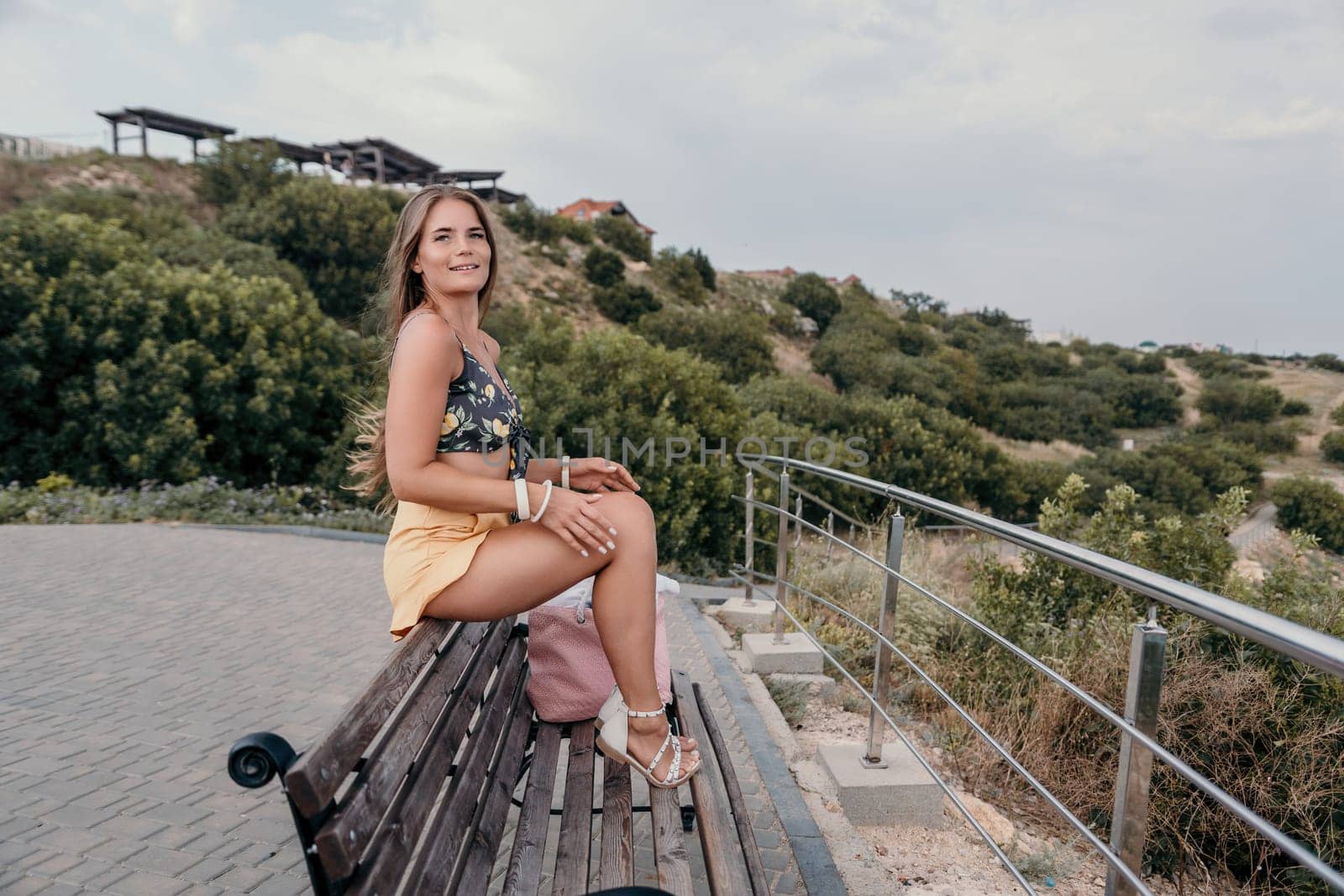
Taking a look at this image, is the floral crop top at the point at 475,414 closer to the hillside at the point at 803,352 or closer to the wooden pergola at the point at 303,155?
the hillside at the point at 803,352

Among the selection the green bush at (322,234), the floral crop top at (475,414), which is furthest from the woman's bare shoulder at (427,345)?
the green bush at (322,234)

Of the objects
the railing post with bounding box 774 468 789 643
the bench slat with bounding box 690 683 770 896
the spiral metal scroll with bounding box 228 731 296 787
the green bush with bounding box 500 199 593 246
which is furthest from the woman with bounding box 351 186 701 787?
the green bush with bounding box 500 199 593 246

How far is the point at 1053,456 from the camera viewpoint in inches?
1200

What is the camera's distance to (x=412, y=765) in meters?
1.54

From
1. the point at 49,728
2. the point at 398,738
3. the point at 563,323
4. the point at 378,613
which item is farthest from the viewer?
the point at 563,323

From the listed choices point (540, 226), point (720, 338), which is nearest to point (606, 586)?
point (720, 338)

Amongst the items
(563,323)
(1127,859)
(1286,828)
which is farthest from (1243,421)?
(1127,859)

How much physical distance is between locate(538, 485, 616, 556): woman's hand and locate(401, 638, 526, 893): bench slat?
533 mm

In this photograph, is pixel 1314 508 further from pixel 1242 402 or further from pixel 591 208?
pixel 591 208

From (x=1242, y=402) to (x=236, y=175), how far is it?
1717 inches

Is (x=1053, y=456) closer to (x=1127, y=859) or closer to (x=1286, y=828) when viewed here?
(x=1286, y=828)

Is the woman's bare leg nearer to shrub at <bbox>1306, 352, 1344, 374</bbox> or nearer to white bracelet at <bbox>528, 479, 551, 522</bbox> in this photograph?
white bracelet at <bbox>528, 479, 551, 522</bbox>

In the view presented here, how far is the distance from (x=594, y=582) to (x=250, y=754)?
101 cm

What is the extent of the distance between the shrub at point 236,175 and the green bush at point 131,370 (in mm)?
16413
